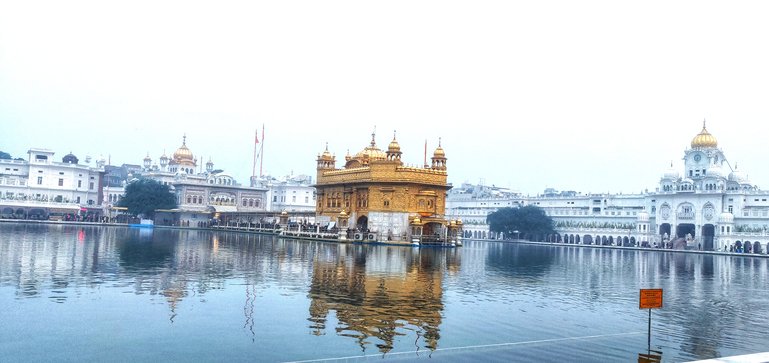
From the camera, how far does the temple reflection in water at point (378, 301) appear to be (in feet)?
51.8

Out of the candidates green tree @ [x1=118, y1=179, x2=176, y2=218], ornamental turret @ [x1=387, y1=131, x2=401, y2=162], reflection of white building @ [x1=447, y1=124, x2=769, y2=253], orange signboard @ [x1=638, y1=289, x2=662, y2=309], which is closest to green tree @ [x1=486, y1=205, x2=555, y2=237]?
reflection of white building @ [x1=447, y1=124, x2=769, y2=253]

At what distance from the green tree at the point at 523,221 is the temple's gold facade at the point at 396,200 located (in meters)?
42.6

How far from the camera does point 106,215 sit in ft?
363

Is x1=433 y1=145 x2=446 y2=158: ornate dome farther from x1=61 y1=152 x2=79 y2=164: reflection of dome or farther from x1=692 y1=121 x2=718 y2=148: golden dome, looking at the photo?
x1=61 y1=152 x2=79 y2=164: reflection of dome

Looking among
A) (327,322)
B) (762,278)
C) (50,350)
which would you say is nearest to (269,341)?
(327,322)

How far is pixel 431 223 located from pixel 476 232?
2252 inches

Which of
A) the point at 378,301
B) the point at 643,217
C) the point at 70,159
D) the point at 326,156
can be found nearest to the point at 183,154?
the point at 70,159

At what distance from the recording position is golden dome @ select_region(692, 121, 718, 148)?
9591 cm

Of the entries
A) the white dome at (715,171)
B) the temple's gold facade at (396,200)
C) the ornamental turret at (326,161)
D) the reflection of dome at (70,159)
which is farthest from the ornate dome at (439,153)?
the reflection of dome at (70,159)

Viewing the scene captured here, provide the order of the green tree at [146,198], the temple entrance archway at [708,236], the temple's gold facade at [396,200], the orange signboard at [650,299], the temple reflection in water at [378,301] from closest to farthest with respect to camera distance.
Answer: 1. the orange signboard at [650,299]
2. the temple reflection in water at [378,301]
3. the temple's gold facade at [396,200]
4. the temple entrance archway at [708,236]
5. the green tree at [146,198]

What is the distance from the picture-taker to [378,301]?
20922 mm

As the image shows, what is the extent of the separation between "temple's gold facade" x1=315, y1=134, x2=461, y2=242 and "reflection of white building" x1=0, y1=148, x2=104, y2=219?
54648mm

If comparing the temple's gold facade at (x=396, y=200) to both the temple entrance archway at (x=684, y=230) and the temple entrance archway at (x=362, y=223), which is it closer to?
the temple entrance archway at (x=362, y=223)

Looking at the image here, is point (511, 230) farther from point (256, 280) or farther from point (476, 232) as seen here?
point (256, 280)
